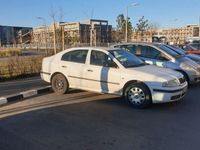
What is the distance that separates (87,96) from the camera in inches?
331

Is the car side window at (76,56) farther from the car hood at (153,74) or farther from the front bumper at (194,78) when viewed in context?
the front bumper at (194,78)

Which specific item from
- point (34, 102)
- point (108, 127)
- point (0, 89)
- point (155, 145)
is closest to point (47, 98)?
point (34, 102)

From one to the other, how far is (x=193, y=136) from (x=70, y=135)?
2.22 m

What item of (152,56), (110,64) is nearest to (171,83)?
(110,64)

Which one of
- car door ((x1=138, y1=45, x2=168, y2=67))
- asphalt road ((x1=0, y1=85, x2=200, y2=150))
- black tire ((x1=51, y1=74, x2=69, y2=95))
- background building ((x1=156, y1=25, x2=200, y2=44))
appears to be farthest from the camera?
background building ((x1=156, y1=25, x2=200, y2=44))

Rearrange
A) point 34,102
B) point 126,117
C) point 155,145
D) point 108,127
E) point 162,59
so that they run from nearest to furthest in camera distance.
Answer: point 155,145
point 108,127
point 126,117
point 34,102
point 162,59

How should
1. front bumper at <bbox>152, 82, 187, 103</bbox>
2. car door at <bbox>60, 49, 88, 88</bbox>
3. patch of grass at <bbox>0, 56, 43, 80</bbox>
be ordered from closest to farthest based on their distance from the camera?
front bumper at <bbox>152, 82, 187, 103</bbox> < car door at <bbox>60, 49, 88, 88</bbox> < patch of grass at <bbox>0, 56, 43, 80</bbox>

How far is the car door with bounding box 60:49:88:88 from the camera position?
814 centimetres

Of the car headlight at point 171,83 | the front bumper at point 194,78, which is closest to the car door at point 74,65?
the car headlight at point 171,83

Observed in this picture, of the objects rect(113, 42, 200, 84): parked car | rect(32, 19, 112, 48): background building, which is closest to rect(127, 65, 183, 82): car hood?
rect(113, 42, 200, 84): parked car

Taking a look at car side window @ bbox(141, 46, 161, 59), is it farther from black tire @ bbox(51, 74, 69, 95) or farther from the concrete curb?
the concrete curb

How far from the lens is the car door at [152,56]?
1033 centimetres

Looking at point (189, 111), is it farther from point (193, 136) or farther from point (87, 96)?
point (87, 96)

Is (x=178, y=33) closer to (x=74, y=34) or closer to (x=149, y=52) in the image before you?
(x=74, y=34)
